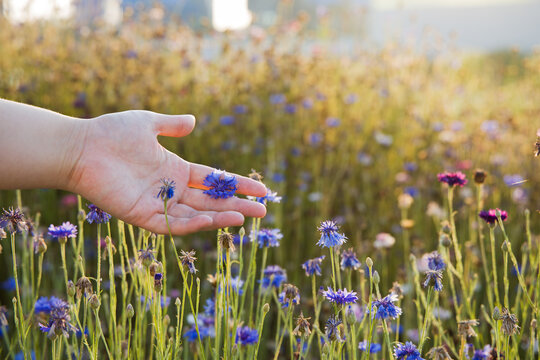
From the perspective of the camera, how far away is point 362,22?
5664 mm

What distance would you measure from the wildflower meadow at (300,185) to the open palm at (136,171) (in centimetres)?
5

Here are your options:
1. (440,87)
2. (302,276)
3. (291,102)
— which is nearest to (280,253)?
(302,276)

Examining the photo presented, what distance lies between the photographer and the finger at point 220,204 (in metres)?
1.45

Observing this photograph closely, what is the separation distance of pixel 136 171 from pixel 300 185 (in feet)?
5.11

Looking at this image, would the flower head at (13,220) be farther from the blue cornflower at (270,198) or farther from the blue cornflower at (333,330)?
the blue cornflower at (333,330)

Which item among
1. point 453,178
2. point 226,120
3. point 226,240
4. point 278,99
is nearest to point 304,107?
point 278,99

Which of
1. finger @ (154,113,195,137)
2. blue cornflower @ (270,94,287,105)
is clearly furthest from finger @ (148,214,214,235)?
blue cornflower @ (270,94,287,105)

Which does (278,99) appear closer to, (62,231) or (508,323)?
(62,231)

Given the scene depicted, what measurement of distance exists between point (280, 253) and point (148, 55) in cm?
238

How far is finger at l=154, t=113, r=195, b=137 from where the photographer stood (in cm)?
162

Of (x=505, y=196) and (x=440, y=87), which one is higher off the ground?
(x=440, y=87)

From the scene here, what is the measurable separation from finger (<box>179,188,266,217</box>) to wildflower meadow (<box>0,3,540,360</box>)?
0.04m

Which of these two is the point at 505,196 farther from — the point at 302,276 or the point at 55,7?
the point at 55,7

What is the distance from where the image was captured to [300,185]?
310 cm
